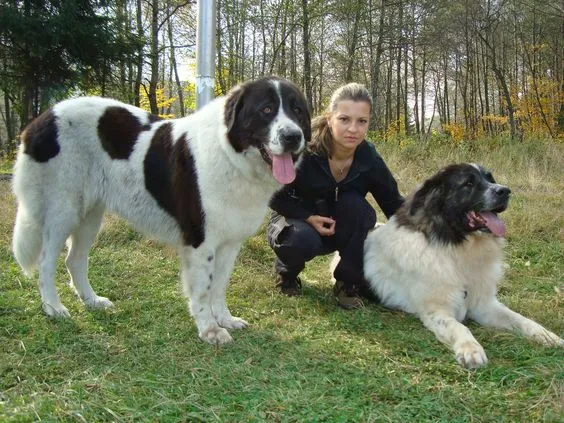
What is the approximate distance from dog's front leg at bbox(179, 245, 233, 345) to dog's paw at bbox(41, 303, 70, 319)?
2.64 feet

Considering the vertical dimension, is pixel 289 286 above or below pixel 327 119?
below

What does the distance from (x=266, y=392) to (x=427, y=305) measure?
4.33ft

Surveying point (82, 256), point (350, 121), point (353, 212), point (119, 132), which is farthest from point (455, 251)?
point (82, 256)

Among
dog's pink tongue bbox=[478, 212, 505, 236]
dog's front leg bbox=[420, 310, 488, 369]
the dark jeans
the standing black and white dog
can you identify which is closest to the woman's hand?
the dark jeans

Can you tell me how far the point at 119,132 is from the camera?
2.96 m

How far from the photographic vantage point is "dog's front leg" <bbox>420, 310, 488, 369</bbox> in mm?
2285

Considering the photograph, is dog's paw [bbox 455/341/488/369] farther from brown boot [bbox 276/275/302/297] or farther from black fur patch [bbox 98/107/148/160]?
black fur patch [bbox 98/107/148/160]

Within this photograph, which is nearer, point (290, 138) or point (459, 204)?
point (290, 138)

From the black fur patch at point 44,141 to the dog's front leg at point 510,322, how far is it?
8.76ft

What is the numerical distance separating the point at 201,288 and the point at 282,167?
2.59 feet

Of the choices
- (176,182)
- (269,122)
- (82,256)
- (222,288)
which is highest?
(269,122)

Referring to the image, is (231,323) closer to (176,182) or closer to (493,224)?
(176,182)

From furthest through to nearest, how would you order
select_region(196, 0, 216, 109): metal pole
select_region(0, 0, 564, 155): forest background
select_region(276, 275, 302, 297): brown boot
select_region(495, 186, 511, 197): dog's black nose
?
select_region(0, 0, 564, 155): forest background < select_region(196, 0, 216, 109): metal pole < select_region(276, 275, 302, 297): brown boot < select_region(495, 186, 511, 197): dog's black nose

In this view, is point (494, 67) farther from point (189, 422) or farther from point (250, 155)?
point (189, 422)
